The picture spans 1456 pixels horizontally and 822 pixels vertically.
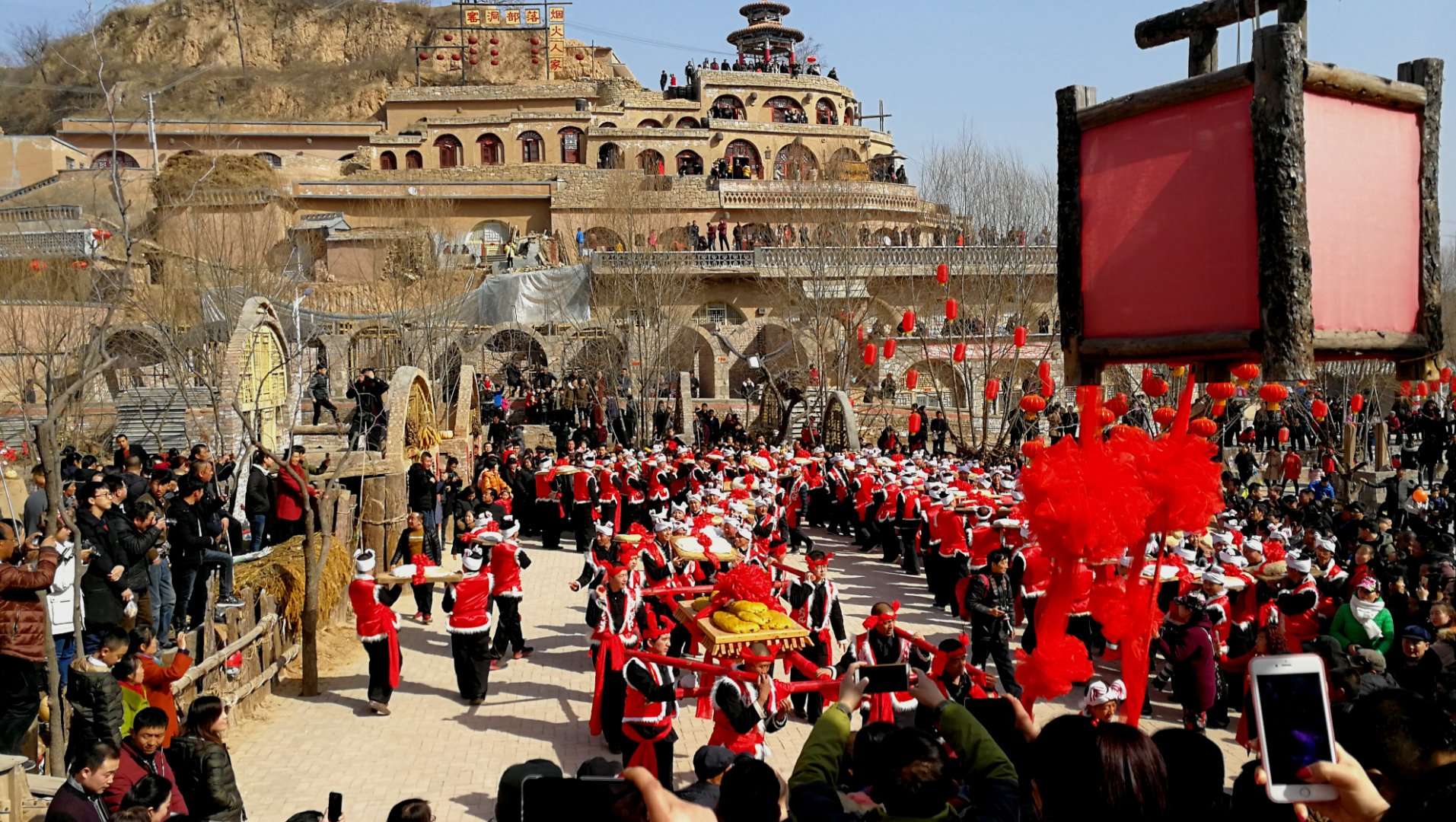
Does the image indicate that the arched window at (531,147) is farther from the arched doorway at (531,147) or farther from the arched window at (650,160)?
the arched window at (650,160)

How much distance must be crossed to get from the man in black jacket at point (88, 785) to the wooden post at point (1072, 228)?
14.9 ft

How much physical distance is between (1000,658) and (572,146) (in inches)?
1847

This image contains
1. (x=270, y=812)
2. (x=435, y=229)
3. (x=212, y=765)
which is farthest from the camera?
(x=435, y=229)

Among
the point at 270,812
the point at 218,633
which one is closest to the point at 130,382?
the point at 218,633

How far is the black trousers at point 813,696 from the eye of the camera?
31.8 feet

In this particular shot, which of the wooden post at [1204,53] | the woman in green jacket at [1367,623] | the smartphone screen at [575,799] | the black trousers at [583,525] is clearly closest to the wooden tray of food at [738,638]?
A: the smartphone screen at [575,799]

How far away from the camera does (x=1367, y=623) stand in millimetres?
8523

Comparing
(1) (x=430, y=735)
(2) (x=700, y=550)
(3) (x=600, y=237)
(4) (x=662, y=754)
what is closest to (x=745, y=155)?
(3) (x=600, y=237)

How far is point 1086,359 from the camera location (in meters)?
3.53

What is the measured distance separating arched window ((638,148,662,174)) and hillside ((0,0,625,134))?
12584 millimetres

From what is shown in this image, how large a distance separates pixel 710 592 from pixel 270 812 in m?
3.79

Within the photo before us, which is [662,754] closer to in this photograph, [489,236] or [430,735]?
[430,735]

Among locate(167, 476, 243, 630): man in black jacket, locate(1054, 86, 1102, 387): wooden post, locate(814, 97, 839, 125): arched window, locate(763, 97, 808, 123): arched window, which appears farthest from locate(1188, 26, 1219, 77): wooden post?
locate(814, 97, 839, 125): arched window

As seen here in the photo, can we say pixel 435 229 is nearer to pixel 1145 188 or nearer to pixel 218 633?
pixel 218 633
